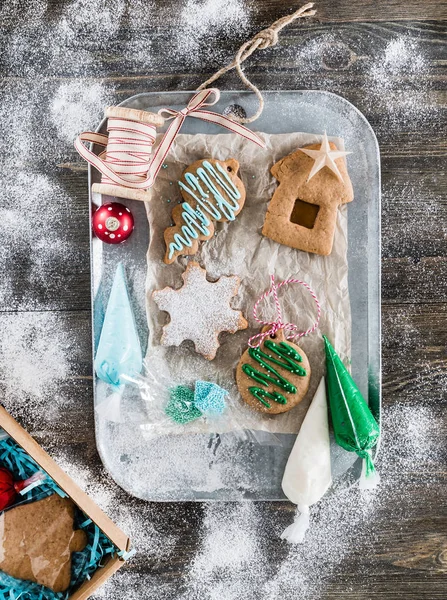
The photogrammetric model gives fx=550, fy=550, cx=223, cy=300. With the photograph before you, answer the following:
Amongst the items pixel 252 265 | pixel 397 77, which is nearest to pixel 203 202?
pixel 252 265

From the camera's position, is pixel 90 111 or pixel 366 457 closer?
pixel 366 457

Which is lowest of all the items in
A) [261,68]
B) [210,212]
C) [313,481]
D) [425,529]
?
[425,529]

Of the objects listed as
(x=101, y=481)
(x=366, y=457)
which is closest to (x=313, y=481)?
(x=366, y=457)

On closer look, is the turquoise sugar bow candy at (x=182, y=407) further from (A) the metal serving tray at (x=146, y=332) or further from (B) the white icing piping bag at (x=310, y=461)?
(B) the white icing piping bag at (x=310, y=461)

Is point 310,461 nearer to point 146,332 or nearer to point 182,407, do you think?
point 182,407

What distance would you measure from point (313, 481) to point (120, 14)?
116cm

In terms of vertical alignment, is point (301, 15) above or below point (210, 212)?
above

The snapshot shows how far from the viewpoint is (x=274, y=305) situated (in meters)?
1.24

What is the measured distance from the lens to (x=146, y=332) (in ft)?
4.19

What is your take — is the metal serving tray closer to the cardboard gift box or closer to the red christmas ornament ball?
the red christmas ornament ball

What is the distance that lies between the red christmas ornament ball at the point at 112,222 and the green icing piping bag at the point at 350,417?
513 mm

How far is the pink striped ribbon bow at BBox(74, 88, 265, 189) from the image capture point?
1.15m

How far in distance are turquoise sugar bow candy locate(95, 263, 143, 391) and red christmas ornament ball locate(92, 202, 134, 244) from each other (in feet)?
0.29

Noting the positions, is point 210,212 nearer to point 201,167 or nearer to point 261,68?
point 201,167
